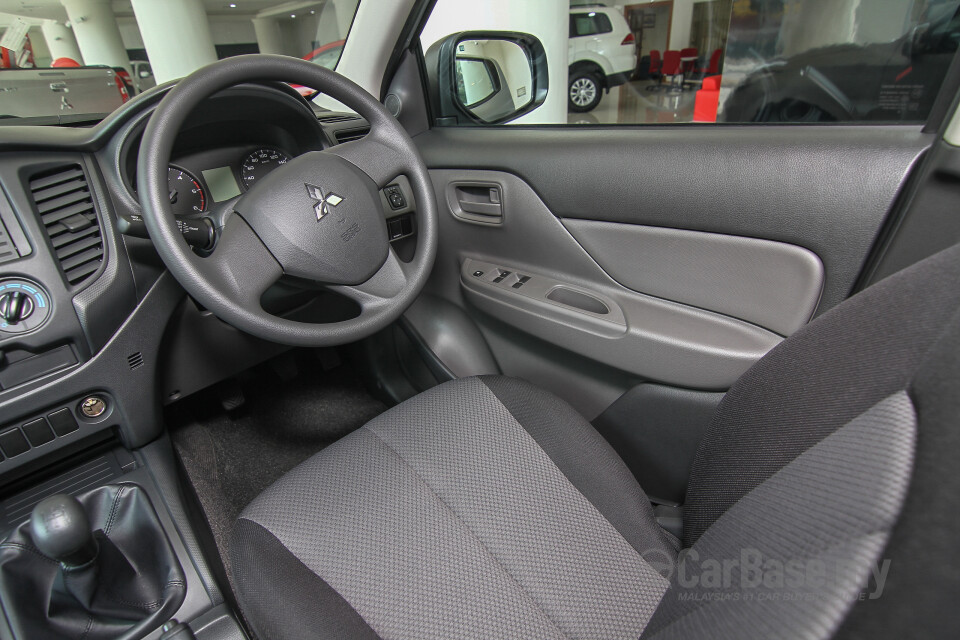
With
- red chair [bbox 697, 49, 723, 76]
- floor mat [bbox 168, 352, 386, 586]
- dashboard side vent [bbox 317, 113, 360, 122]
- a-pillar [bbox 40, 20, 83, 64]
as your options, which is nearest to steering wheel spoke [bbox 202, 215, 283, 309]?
dashboard side vent [bbox 317, 113, 360, 122]

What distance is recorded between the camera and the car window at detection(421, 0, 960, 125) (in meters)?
0.91

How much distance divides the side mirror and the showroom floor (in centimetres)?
15

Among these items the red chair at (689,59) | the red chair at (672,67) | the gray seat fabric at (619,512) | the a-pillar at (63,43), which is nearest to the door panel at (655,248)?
the gray seat fabric at (619,512)

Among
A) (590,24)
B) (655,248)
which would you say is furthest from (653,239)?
(590,24)

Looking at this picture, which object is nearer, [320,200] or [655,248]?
[320,200]

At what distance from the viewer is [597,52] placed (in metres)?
2.73

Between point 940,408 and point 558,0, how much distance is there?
2277 millimetres

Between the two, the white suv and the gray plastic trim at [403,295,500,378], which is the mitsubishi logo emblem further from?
the white suv

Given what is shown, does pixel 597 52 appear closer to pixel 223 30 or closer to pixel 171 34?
pixel 171 34

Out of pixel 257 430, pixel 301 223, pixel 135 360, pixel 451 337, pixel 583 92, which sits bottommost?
pixel 257 430

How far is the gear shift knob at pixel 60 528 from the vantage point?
76cm

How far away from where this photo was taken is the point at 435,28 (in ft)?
4.52

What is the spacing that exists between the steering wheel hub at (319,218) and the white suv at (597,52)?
4.94 ft

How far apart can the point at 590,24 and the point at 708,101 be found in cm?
157
